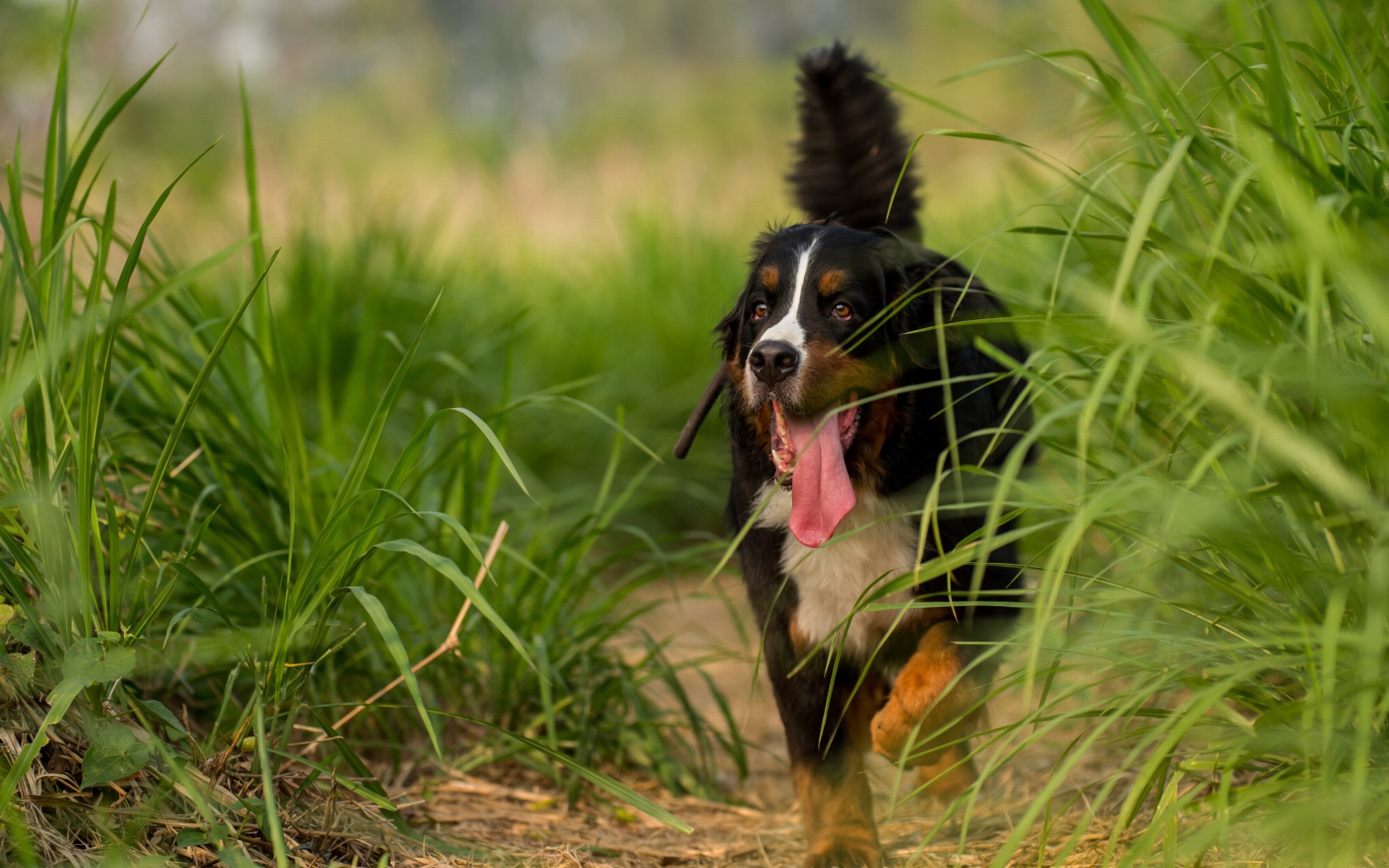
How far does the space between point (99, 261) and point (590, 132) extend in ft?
48.4

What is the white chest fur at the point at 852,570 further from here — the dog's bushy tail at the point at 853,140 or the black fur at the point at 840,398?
the dog's bushy tail at the point at 853,140

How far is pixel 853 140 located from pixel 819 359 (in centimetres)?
109

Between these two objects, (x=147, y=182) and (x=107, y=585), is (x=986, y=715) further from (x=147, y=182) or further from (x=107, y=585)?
(x=147, y=182)

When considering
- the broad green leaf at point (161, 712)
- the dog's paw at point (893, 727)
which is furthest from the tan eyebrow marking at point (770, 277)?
the broad green leaf at point (161, 712)

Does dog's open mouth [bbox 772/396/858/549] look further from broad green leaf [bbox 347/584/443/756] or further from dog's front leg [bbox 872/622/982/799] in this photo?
broad green leaf [bbox 347/584/443/756]

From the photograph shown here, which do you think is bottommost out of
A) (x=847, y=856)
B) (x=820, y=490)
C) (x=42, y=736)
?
(x=847, y=856)

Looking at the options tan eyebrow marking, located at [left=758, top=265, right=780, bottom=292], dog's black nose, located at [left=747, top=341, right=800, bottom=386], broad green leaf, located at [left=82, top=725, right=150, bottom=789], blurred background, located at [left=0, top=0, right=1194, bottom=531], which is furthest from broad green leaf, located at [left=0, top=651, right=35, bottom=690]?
tan eyebrow marking, located at [left=758, top=265, right=780, bottom=292]

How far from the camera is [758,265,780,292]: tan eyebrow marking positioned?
8.86 feet

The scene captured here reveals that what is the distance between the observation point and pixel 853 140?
3.32 m

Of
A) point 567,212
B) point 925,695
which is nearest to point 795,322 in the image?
point 925,695

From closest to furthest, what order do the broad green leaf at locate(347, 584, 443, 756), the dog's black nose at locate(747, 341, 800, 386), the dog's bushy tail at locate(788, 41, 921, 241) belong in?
1. the broad green leaf at locate(347, 584, 443, 756)
2. the dog's black nose at locate(747, 341, 800, 386)
3. the dog's bushy tail at locate(788, 41, 921, 241)

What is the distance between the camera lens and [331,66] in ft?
108

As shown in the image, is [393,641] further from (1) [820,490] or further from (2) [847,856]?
(2) [847,856]

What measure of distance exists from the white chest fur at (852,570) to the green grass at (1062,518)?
0.58ft
